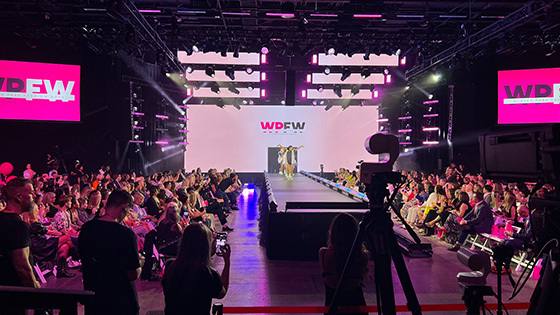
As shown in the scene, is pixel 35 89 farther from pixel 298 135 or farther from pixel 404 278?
pixel 404 278

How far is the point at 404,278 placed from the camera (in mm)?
2293

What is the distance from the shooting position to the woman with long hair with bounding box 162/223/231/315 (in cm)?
231

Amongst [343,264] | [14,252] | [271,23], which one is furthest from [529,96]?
[14,252]

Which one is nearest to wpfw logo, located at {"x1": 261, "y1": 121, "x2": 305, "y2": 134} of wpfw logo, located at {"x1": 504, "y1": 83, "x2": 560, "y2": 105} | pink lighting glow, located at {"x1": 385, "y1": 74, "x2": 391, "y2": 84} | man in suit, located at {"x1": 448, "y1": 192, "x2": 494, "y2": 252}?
pink lighting glow, located at {"x1": 385, "y1": 74, "x2": 391, "y2": 84}

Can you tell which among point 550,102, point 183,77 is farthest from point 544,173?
point 183,77

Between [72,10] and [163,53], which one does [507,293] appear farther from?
[72,10]

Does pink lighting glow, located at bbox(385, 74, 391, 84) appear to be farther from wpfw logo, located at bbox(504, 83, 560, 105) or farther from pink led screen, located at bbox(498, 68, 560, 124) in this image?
wpfw logo, located at bbox(504, 83, 560, 105)

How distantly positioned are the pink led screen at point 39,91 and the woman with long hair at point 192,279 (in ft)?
43.7

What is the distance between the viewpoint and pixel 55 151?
13625 mm

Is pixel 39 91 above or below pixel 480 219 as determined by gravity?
above

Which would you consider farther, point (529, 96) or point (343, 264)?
point (529, 96)

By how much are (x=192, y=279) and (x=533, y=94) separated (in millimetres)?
14166

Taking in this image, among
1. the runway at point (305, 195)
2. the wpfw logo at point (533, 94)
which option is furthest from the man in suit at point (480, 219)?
the wpfw logo at point (533, 94)

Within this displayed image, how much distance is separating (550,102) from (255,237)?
1086 cm
